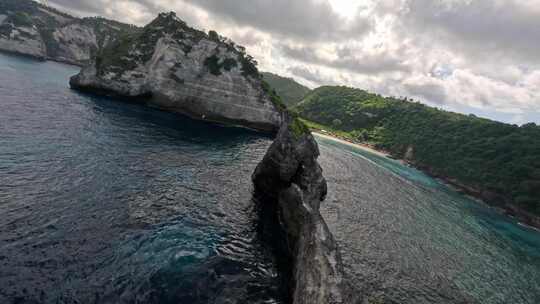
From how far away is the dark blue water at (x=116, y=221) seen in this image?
15.0 metres

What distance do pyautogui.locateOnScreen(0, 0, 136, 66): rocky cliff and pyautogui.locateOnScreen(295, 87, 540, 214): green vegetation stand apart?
168965 millimetres

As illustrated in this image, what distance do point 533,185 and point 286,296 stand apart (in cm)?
9728

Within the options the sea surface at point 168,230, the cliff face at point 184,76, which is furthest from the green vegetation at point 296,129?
the cliff face at point 184,76

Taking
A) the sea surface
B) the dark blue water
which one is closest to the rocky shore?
the sea surface

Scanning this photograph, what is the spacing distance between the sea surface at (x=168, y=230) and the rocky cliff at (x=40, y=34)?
12050cm

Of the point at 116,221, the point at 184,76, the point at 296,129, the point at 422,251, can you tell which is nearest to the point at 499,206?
the point at 422,251

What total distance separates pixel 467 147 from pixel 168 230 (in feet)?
414

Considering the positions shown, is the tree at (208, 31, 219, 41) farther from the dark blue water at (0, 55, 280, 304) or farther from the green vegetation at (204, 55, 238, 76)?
the dark blue water at (0, 55, 280, 304)

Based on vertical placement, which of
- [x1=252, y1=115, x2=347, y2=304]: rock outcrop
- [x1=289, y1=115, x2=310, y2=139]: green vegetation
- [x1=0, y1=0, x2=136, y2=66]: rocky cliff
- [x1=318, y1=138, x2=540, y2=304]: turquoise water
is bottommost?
[x1=318, y1=138, x2=540, y2=304]: turquoise water

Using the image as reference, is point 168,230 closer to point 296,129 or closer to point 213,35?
point 296,129

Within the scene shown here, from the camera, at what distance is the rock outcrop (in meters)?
15.2

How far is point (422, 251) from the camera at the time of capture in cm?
3175

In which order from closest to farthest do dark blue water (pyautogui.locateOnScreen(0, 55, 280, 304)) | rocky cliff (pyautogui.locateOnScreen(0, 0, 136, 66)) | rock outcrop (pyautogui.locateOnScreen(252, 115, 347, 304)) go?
dark blue water (pyautogui.locateOnScreen(0, 55, 280, 304)) < rock outcrop (pyautogui.locateOnScreen(252, 115, 347, 304)) < rocky cliff (pyautogui.locateOnScreen(0, 0, 136, 66))

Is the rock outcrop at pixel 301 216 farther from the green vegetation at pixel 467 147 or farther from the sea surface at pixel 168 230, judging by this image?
the green vegetation at pixel 467 147
